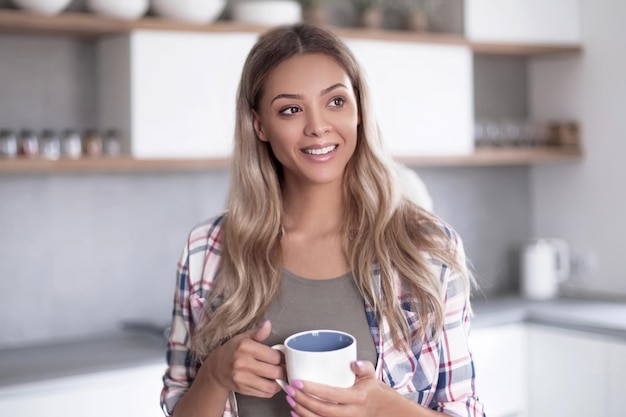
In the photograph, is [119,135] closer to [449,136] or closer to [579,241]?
[449,136]

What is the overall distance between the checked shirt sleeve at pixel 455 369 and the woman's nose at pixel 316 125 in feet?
1.05

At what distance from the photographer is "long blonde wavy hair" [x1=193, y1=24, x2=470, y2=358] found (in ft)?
4.97

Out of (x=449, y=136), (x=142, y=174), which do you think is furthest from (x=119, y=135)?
(x=449, y=136)

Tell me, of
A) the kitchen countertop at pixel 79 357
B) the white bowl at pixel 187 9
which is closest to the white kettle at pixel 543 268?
the kitchen countertop at pixel 79 357

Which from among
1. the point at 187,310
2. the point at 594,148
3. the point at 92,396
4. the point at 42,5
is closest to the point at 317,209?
the point at 187,310

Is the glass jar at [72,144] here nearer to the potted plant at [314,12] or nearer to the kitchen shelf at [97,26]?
the kitchen shelf at [97,26]

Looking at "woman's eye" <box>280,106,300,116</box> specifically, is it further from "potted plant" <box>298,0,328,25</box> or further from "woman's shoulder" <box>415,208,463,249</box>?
"potted plant" <box>298,0,328,25</box>

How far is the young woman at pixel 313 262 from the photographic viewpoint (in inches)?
58.5

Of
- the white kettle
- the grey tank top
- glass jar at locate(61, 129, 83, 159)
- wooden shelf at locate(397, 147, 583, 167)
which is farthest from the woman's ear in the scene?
the white kettle

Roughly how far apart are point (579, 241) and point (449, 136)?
0.82 meters

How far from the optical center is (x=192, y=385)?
1.53m

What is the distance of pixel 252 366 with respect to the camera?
4.50ft

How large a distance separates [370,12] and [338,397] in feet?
7.84

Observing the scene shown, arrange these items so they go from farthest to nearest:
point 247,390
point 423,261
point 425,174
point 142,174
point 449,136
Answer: point 425,174 → point 449,136 → point 142,174 → point 423,261 → point 247,390
